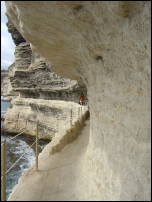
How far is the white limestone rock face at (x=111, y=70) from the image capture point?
287cm

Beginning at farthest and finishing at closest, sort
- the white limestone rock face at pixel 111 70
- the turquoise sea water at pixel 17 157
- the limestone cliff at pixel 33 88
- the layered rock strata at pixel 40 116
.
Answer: the limestone cliff at pixel 33 88
the layered rock strata at pixel 40 116
the turquoise sea water at pixel 17 157
the white limestone rock face at pixel 111 70

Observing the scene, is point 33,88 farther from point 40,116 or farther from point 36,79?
point 40,116

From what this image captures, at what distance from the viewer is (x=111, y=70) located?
3.64 meters

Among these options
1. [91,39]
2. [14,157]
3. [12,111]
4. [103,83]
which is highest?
[91,39]

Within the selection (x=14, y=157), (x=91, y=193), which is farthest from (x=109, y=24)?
(x=14, y=157)

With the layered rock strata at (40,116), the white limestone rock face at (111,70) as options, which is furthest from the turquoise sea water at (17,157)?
the white limestone rock face at (111,70)

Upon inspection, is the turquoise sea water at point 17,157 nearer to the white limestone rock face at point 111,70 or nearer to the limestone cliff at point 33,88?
the limestone cliff at point 33,88

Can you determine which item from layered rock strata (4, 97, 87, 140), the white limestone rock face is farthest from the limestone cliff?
the white limestone rock face

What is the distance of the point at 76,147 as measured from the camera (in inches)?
315

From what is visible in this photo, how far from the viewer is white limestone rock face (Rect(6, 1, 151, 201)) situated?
9.41 ft

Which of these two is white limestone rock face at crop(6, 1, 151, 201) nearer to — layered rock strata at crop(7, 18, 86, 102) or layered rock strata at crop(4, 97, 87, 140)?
layered rock strata at crop(4, 97, 87, 140)

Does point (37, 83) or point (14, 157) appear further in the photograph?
point (37, 83)

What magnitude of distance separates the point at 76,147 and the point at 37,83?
61.5 ft

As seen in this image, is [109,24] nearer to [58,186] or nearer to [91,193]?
[91,193]
